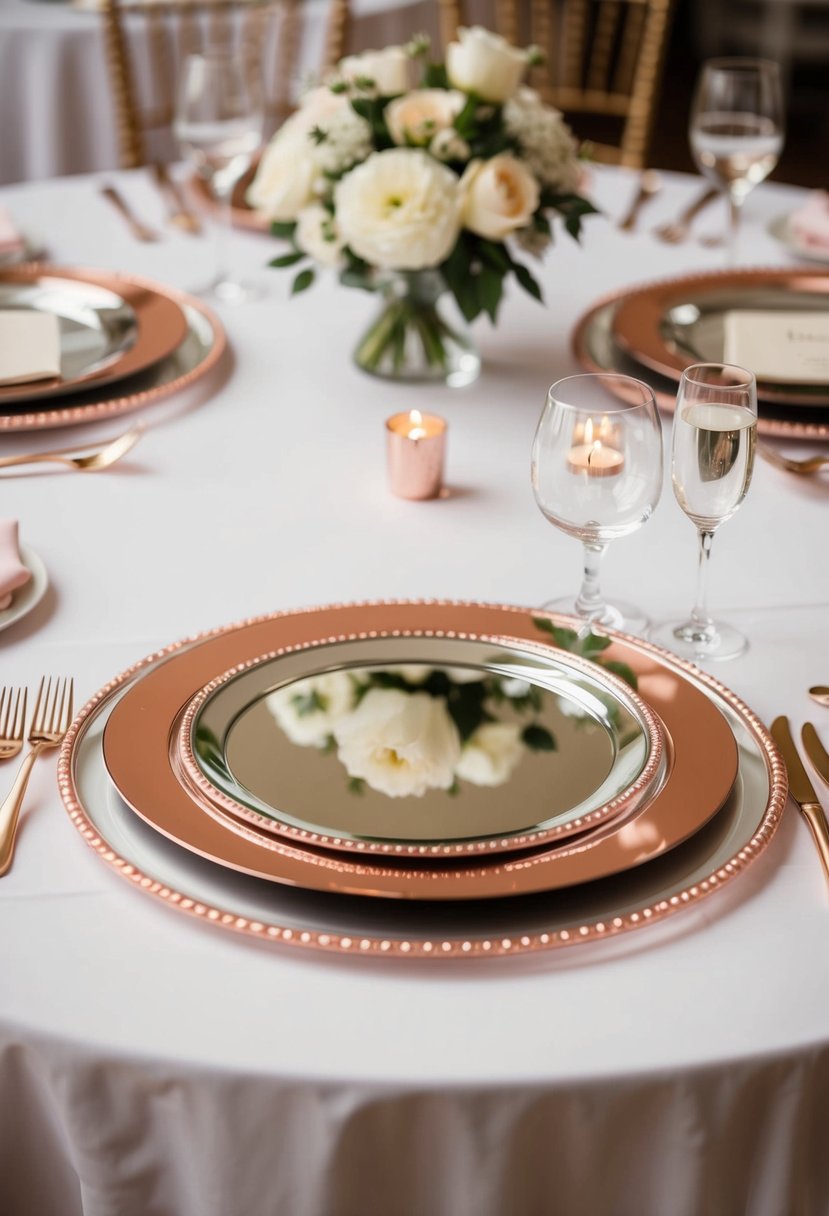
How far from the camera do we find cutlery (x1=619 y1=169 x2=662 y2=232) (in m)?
1.95

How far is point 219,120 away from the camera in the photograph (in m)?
1.68

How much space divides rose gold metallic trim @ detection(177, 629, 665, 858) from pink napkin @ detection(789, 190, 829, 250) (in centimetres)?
110

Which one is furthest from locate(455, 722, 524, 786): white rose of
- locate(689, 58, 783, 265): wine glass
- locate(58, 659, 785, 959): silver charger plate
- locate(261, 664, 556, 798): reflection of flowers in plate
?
locate(689, 58, 783, 265): wine glass

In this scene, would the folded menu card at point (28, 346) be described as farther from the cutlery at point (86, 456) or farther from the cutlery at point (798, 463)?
the cutlery at point (798, 463)

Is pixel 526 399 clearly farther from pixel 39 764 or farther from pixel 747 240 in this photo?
pixel 39 764

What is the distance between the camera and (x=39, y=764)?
2.95ft

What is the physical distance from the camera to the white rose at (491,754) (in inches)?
33.1

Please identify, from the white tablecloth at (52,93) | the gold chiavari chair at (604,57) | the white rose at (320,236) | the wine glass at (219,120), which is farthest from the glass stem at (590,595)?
the white tablecloth at (52,93)

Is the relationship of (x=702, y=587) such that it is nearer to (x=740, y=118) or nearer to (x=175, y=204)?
(x=740, y=118)

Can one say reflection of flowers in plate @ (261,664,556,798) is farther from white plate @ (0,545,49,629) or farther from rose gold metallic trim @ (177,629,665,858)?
white plate @ (0,545,49,629)

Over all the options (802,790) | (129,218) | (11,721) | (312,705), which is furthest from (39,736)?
(129,218)

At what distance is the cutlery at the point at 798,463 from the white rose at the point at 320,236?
19.0 inches

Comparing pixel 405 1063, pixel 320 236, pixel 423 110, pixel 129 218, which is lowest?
pixel 405 1063

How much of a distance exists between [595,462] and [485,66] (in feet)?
1.94
